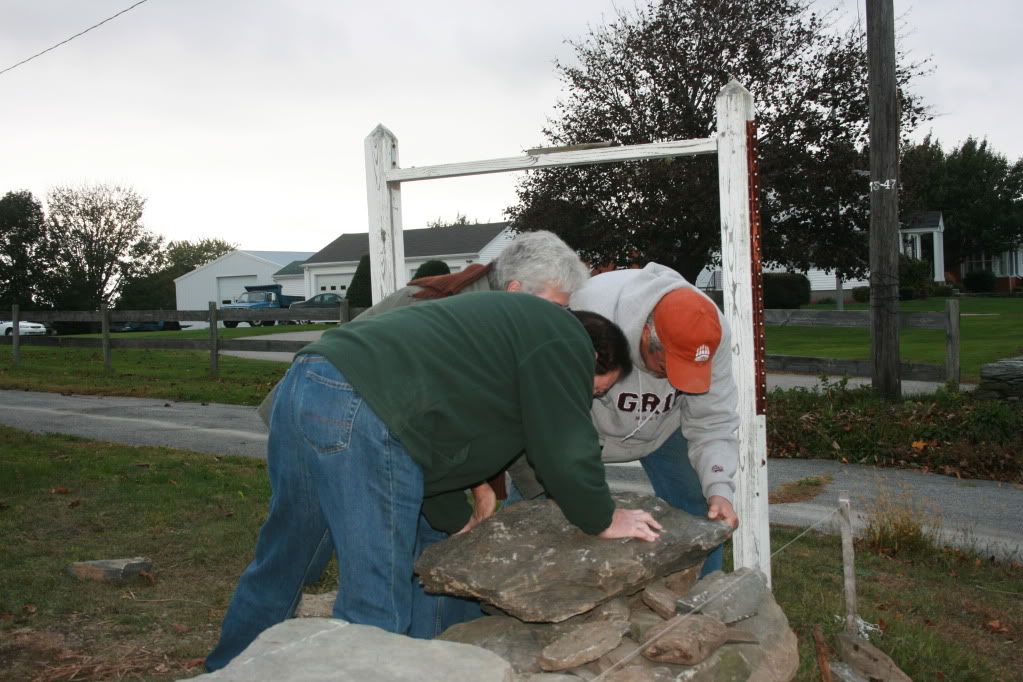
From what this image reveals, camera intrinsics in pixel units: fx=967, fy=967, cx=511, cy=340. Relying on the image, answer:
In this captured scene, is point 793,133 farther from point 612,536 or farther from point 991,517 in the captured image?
point 612,536

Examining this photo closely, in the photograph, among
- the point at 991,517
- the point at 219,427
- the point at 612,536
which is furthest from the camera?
the point at 219,427

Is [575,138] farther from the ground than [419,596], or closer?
farther from the ground

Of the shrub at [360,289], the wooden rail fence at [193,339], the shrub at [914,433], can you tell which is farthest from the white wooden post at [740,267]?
the shrub at [360,289]

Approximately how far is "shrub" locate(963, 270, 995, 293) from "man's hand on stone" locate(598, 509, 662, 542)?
54377 mm

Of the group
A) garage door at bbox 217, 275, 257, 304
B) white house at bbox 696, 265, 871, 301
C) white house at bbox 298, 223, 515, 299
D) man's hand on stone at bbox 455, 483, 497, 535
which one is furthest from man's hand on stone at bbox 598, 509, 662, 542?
garage door at bbox 217, 275, 257, 304

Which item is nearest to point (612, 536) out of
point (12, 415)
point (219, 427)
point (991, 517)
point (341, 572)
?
point (341, 572)

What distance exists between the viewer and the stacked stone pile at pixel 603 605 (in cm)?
305

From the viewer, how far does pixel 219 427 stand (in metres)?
11.2

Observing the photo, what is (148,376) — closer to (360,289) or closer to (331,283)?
(360,289)

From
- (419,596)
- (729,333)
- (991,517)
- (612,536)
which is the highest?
(729,333)

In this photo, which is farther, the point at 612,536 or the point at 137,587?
the point at 137,587

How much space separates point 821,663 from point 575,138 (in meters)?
18.9

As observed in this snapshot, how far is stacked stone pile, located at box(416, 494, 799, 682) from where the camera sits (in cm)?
305

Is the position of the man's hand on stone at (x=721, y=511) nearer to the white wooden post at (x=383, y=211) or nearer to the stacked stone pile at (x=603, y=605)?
the stacked stone pile at (x=603, y=605)
